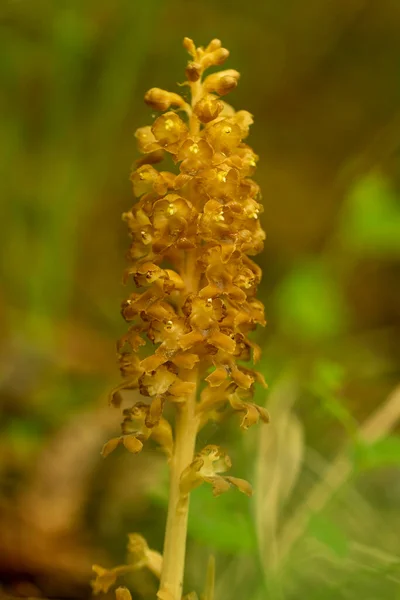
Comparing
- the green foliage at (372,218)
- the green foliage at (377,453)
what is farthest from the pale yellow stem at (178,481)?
the green foliage at (372,218)

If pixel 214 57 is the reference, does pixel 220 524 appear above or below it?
below

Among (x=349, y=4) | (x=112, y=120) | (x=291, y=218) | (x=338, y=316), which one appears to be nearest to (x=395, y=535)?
(x=338, y=316)

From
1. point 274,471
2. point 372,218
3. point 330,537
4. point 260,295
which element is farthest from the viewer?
point 260,295

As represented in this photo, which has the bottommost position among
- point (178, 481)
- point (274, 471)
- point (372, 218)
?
point (178, 481)

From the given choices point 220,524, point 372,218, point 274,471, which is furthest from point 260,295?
point 220,524

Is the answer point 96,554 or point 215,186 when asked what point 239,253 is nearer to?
point 215,186

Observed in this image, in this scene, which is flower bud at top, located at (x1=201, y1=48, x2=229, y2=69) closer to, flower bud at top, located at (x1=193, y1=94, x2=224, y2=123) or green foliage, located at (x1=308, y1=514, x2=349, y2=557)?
flower bud at top, located at (x1=193, y1=94, x2=224, y2=123)

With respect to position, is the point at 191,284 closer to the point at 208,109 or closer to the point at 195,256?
the point at 195,256
